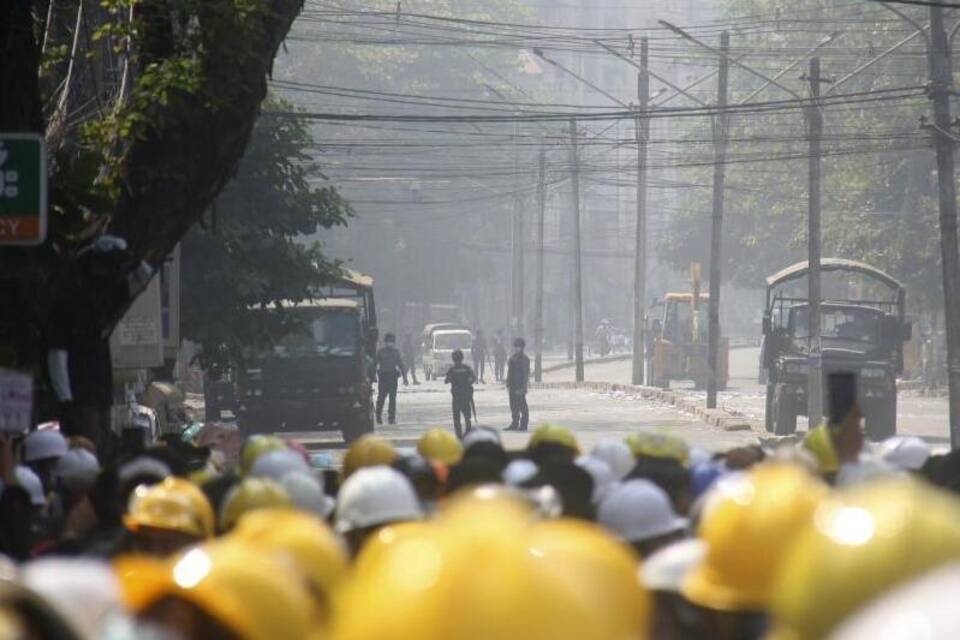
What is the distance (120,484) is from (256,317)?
18.9 metres

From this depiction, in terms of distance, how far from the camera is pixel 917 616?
87.8 inches

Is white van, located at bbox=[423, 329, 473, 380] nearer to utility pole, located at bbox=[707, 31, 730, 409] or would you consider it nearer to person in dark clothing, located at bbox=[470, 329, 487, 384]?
person in dark clothing, located at bbox=[470, 329, 487, 384]

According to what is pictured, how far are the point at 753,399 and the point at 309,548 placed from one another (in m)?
43.4

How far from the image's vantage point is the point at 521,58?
97.8 metres

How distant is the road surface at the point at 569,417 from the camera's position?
3250 centimetres

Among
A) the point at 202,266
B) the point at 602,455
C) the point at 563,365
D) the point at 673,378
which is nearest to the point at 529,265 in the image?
the point at 563,365

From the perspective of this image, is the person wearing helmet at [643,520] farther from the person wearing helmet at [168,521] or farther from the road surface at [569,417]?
the road surface at [569,417]

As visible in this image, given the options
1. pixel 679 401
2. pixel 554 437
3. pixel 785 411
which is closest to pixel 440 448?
pixel 554 437

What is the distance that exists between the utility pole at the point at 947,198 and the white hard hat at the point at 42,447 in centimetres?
1759

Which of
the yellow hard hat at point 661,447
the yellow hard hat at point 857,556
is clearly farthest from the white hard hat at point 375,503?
the yellow hard hat at point 857,556

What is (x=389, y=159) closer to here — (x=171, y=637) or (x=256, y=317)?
(x=256, y=317)

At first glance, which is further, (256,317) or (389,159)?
(389,159)

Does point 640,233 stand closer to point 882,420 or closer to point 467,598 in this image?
point 882,420

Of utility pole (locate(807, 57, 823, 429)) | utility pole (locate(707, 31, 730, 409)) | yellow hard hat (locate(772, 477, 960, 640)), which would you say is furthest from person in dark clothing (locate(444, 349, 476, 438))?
yellow hard hat (locate(772, 477, 960, 640))
